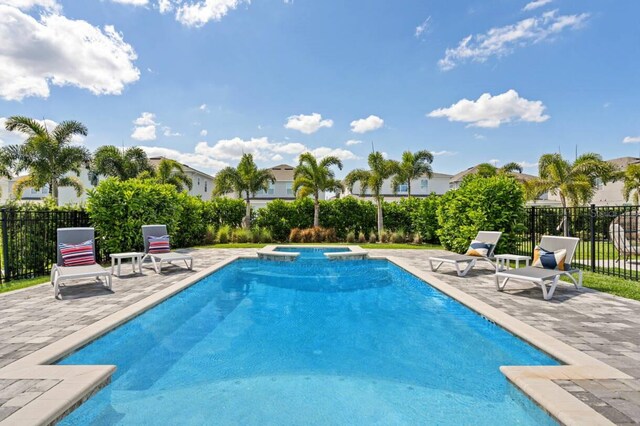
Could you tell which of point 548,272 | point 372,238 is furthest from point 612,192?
point 548,272

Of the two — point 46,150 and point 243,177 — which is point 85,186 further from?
point 243,177

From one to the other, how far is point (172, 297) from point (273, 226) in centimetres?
1407

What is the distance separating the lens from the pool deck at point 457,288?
10.5 ft

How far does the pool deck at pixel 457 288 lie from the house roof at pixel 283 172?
35263 mm

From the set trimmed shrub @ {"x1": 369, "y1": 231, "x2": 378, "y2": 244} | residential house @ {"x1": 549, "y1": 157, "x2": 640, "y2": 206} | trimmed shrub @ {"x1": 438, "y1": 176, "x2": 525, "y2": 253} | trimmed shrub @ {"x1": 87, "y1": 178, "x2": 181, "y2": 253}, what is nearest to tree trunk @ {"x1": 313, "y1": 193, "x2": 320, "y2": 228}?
trimmed shrub @ {"x1": 369, "y1": 231, "x2": 378, "y2": 244}

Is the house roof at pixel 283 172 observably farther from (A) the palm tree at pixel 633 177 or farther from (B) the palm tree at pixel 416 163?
(A) the palm tree at pixel 633 177

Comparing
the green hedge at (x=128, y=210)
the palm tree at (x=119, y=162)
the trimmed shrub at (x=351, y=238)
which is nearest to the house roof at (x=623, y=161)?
the trimmed shrub at (x=351, y=238)

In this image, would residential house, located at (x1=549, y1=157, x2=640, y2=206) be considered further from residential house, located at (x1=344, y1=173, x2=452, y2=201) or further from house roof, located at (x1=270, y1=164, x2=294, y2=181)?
house roof, located at (x1=270, y1=164, x2=294, y2=181)

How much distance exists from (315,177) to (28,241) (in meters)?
14.9

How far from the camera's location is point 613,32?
39.9 feet

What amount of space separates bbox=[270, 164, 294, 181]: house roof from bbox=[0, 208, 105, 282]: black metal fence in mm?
34437

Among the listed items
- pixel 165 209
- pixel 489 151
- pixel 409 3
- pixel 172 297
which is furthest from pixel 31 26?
pixel 489 151

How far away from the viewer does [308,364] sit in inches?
189

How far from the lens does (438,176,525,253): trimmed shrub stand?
40.5ft
